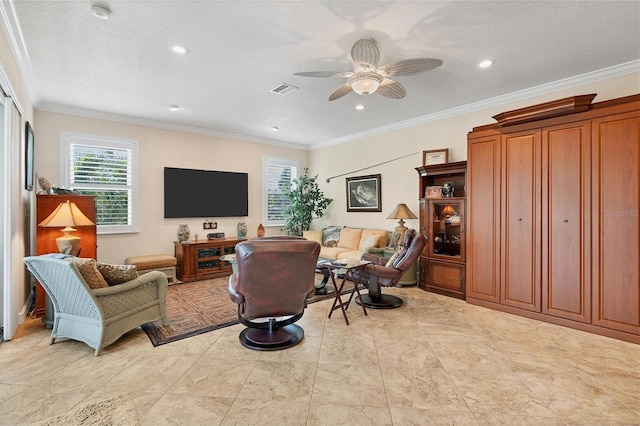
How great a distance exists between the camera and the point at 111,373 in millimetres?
2420

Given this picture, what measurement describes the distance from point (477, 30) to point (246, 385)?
137 inches

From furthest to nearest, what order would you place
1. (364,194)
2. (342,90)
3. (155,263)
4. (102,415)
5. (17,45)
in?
(364,194)
(155,263)
(342,90)
(17,45)
(102,415)

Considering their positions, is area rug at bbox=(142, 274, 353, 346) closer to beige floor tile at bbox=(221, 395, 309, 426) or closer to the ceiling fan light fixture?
beige floor tile at bbox=(221, 395, 309, 426)

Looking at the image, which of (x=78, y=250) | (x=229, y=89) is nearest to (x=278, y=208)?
(x=229, y=89)

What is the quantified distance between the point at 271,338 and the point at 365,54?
272 cm

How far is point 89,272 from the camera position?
2.71 metres

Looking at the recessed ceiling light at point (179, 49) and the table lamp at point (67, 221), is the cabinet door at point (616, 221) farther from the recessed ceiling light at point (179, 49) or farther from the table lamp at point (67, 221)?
the table lamp at point (67, 221)

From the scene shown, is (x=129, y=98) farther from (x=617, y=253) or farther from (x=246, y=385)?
(x=617, y=253)

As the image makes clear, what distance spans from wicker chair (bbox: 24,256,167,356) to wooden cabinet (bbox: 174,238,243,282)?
2334 millimetres

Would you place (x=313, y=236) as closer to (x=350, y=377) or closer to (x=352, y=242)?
(x=352, y=242)

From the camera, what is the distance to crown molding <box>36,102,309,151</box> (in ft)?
15.2

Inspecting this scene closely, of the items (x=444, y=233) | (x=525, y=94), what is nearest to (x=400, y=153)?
(x=444, y=233)

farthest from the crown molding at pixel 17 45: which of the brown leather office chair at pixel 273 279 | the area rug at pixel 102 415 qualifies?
the area rug at pixel 102 415

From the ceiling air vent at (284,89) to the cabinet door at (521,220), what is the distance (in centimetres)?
271
